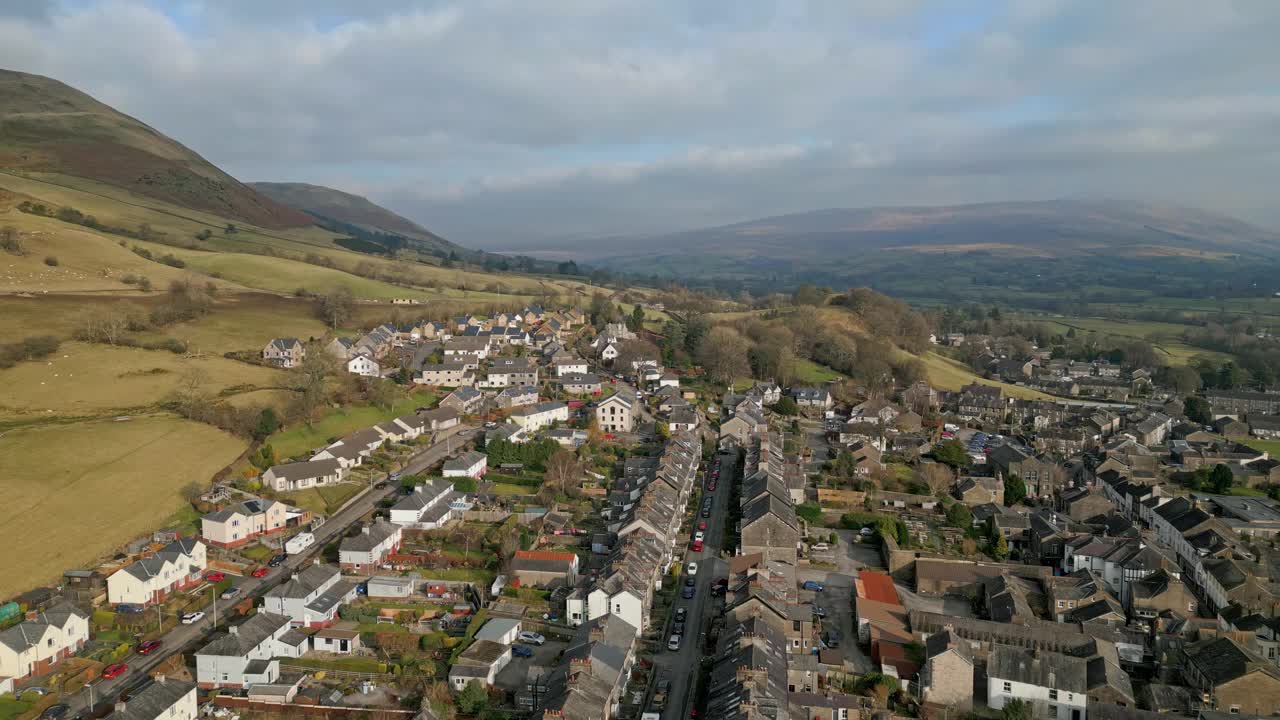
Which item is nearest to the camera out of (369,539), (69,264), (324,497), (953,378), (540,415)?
(369,539)

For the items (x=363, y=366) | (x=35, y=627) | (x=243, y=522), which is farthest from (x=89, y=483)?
(x=363, y=366)

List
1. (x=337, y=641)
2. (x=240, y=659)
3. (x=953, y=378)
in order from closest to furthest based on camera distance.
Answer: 1. (x=240, y=659)
2. (x=337, y=641)
3. (x=953, y=378)

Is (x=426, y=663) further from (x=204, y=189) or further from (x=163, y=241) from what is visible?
(x=204, y=189)

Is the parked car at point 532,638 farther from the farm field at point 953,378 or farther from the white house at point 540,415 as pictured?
the farm field at point 953,378

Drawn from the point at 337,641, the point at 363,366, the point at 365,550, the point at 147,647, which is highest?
the point at 363,366

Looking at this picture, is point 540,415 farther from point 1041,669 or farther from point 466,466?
point 1041,669

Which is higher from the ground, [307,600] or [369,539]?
[369,539]

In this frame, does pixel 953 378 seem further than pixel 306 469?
Yes

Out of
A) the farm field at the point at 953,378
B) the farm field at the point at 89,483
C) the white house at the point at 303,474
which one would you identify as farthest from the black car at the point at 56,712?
the farm field at the point at 953,378
